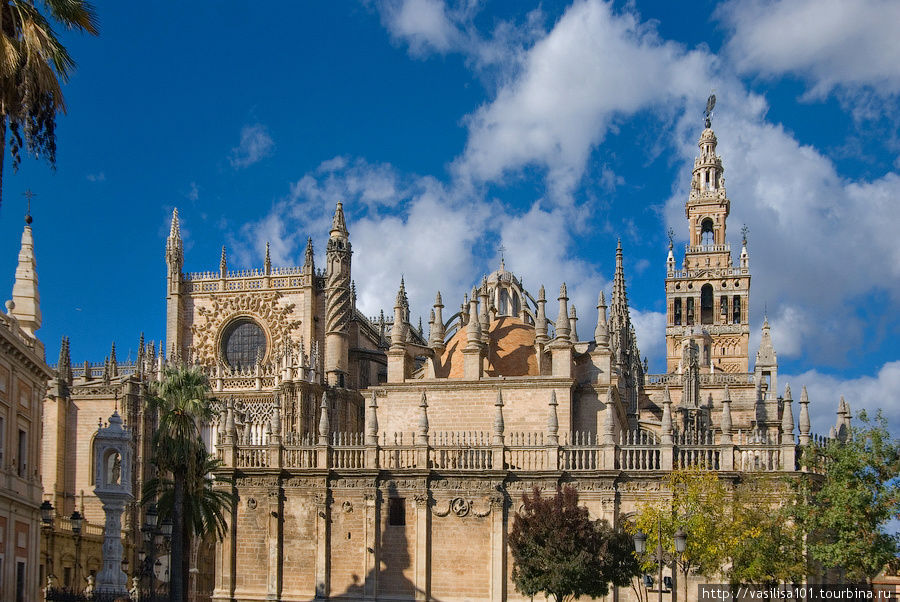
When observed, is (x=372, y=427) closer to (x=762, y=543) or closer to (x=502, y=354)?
(x=502, y=354)

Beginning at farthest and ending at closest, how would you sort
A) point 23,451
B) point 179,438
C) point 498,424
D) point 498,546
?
point 498,424, point 498,546, point 179,438, point 23,451

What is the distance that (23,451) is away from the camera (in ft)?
91.1

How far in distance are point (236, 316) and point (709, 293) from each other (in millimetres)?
40136

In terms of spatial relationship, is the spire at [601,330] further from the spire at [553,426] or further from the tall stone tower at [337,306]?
the tall stone tower at [337,306]

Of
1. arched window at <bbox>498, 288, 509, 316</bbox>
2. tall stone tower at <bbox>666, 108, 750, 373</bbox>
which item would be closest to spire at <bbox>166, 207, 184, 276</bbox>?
arched window at <bbox>498, 288, 509, 316</bbox>

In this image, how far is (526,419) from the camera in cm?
3647

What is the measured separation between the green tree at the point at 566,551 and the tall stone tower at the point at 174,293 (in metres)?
25.5

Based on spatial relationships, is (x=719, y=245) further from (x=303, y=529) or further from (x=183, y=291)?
(x=303, y=529)

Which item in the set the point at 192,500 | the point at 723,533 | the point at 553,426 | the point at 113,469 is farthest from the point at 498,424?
the point at 113,469

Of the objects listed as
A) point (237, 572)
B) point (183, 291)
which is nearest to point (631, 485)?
point (237, 572)

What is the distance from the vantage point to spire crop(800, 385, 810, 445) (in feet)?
107

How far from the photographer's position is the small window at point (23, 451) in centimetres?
2755

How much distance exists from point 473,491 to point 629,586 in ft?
18.5

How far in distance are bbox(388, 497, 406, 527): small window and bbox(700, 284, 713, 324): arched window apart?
47985mm
